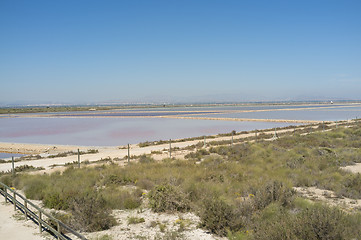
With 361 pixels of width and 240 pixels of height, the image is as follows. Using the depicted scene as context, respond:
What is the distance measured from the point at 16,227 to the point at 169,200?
439 centimetres

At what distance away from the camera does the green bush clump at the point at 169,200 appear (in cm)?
841

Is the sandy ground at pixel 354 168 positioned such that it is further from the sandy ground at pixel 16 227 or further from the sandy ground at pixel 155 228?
the sandy ground at pixel 16 227

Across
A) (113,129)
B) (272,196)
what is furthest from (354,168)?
(113,129)

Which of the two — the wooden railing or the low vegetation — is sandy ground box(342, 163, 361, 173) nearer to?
the low vegetation

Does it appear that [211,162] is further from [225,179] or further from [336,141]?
[336,141]

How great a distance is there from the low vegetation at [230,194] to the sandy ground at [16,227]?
914 mm

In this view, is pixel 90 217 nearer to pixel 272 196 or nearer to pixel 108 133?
pixel 272 196

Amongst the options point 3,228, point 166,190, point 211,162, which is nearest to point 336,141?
point 211,162

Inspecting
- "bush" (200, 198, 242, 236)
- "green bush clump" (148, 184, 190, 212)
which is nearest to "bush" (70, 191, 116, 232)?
"green bush clump" (148, 184, 190, 212)

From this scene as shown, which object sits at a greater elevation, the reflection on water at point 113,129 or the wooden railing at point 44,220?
the wooden railing at point 44,220

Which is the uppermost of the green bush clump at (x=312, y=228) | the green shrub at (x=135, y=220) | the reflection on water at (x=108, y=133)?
the green bush clump at (x=312, y=228)

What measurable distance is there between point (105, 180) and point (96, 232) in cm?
450

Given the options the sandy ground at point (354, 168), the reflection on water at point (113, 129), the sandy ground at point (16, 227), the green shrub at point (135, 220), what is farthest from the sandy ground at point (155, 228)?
the reflection on water at point (113, 129)

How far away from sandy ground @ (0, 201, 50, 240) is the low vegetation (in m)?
0.91
